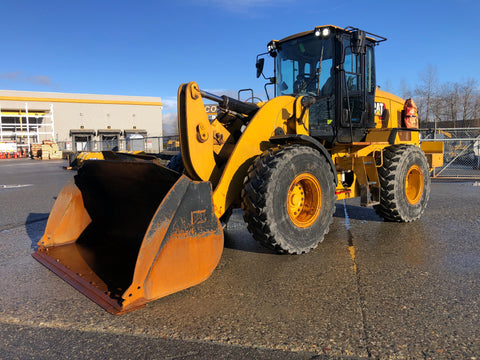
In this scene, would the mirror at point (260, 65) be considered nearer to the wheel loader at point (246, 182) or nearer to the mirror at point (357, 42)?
the wheel loader at point (246, 182)

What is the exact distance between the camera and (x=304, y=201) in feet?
15.9

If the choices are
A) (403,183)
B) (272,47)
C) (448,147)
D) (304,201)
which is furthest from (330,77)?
(448,147)

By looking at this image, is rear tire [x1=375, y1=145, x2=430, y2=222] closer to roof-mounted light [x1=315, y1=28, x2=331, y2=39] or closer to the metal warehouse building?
roof-mounted light [x1=315, y1=28, x2=331, y2=39]

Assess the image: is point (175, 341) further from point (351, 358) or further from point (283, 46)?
point (283, 46)

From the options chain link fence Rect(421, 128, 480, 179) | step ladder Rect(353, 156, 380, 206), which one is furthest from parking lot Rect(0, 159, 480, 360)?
chain link fence Rect(421, 128, 480, 179)

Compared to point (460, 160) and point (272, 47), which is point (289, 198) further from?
point (460, 160)

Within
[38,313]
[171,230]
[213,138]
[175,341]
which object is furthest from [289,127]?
[38,313]

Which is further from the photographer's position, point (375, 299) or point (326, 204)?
point (326, 204)

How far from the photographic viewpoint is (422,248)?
16.0 feet

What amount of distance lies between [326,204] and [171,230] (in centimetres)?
226

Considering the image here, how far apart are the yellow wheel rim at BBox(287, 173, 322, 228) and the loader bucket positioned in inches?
51.1

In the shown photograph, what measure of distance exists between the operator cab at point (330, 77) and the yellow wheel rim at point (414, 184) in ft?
4.41

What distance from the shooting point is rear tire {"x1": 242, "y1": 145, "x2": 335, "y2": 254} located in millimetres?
4039

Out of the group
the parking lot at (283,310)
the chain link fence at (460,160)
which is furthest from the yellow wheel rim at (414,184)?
the chain link fence at (460,160)
